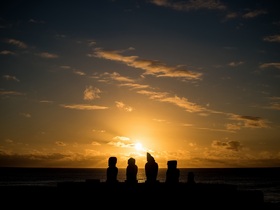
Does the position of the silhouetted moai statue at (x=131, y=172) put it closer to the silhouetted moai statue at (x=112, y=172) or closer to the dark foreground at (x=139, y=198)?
the silhouetted moai statue at (x=112, y=172)

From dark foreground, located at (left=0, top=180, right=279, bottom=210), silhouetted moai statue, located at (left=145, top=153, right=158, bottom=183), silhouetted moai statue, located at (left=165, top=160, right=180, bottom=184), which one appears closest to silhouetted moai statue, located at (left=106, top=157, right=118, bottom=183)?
dark foreground, located at (left=0, top=180, right=279, bottom=210)

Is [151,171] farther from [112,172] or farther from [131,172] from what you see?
[112,172]

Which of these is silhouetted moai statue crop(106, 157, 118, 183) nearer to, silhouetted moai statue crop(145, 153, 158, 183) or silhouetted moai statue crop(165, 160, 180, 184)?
silhouetted moai statue crop(145, 153, 158, 183)

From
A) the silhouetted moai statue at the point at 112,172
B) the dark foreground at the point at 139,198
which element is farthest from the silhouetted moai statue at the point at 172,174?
the silhouetted moai statue at the point at 112,172

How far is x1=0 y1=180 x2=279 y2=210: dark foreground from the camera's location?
2689 cm

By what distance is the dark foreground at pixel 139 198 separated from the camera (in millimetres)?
26891

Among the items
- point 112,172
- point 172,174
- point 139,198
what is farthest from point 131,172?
point 139,198

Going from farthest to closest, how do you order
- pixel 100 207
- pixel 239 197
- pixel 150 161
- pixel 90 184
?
pixel 150 161
pixel 90 184
pixel 239 197
pixel 100 207

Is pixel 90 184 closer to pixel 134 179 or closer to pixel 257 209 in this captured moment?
pixel 134 179

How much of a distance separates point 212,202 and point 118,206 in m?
6.45

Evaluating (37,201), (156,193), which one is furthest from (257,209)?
(37,201)

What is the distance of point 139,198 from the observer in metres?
27.3

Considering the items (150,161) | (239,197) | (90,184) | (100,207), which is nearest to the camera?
(100,207)

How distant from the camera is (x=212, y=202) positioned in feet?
90.4
